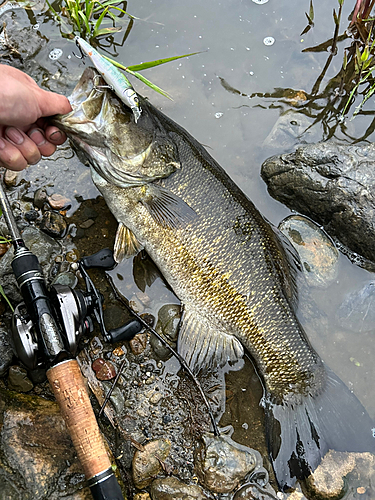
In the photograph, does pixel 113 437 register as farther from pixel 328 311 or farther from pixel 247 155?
pixel 247 155

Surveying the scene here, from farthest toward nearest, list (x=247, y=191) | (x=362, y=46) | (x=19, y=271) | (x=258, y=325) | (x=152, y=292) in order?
(x=362, y=46) → (x=247, y=191) → (x=152, y=292) → (x=258, y=325) → (x=19, y=271)

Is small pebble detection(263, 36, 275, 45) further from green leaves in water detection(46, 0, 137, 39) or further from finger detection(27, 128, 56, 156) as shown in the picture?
finger detection(27, 128, 56, 156)

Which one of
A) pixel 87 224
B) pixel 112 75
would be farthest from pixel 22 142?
pixel 87 224

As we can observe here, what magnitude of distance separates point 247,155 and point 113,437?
9.72ft

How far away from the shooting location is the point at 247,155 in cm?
407

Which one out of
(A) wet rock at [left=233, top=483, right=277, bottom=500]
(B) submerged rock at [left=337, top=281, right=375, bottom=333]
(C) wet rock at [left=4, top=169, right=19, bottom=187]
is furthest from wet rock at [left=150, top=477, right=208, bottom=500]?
(C) wet rock at [left=4, top=169, right=19, bottom=187]

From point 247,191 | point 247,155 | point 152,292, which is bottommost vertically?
point 152,292

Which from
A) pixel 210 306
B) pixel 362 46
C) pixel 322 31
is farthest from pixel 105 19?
pixel 210 306

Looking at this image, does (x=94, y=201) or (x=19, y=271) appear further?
(x=94, y=201)

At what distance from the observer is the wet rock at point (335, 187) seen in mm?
3480

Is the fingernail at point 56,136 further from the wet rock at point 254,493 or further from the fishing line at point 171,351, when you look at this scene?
the wet rock at point 254,493

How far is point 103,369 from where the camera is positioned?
3365 mm

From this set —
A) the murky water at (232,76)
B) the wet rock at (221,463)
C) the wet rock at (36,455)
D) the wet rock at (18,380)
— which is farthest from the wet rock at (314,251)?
the wet rock at (18,380)

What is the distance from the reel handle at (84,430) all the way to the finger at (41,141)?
1.69 metres
